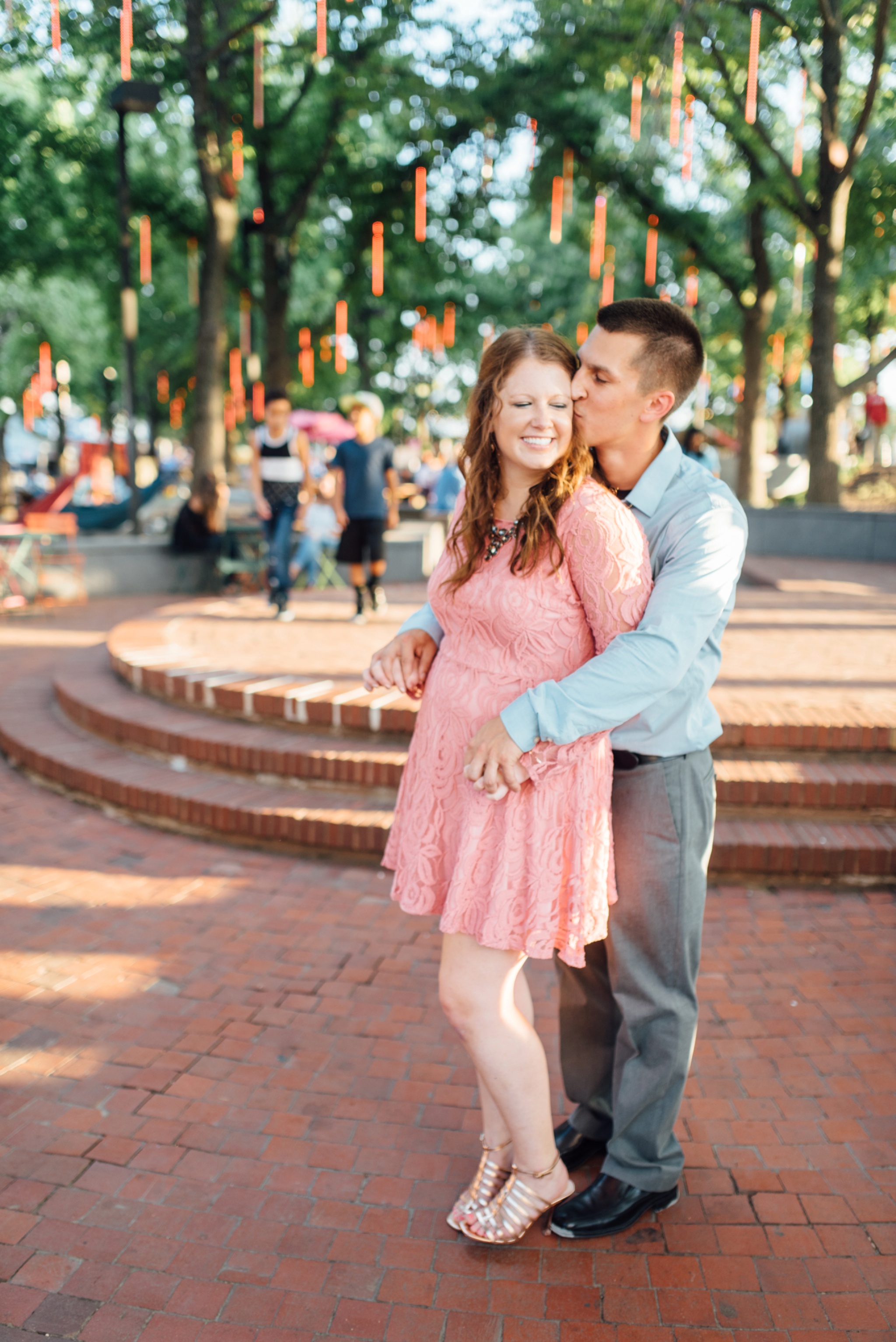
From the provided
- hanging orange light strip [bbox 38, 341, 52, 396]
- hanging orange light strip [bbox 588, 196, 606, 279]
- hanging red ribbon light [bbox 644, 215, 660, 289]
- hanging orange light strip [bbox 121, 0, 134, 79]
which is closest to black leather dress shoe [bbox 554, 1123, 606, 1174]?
hanging orange light strip [bbox 121, 0, 134, 79]

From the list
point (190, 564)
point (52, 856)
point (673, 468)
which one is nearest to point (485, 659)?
point (673, 468)

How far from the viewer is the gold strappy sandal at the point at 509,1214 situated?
7.32 ft

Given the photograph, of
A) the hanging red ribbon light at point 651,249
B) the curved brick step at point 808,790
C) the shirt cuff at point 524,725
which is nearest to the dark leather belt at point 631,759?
the shirt cuff at point 524,725

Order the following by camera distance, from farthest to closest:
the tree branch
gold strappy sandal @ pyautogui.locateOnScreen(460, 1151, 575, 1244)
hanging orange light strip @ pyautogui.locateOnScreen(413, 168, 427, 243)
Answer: hanging orange light strip @ pyautogui.locateOnScreen(413, 168, 427, 243) → the tree branch → gold strappy sandal @ pyautogui.locateOnScreen(460, 1151, 575, 1244)

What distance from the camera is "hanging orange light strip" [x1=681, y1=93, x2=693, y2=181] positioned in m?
14.3

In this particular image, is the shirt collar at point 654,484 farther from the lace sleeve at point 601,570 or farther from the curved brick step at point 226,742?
the curved brick step at point 226,742

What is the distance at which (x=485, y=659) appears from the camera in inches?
83.0

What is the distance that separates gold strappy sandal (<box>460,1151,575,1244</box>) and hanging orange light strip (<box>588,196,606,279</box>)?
617 inches

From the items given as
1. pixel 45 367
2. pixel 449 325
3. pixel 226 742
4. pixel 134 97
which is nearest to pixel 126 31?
pixel 134 97

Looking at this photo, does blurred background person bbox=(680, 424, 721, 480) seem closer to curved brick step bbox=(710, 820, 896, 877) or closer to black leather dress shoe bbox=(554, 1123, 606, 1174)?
curved brick step bbox=(710, 820, 896, 877)

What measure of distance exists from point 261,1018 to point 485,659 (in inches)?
66.0

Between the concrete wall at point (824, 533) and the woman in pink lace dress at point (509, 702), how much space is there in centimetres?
1235

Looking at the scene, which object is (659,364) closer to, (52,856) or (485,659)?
(485,659)

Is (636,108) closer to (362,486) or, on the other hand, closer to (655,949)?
(362,486)
